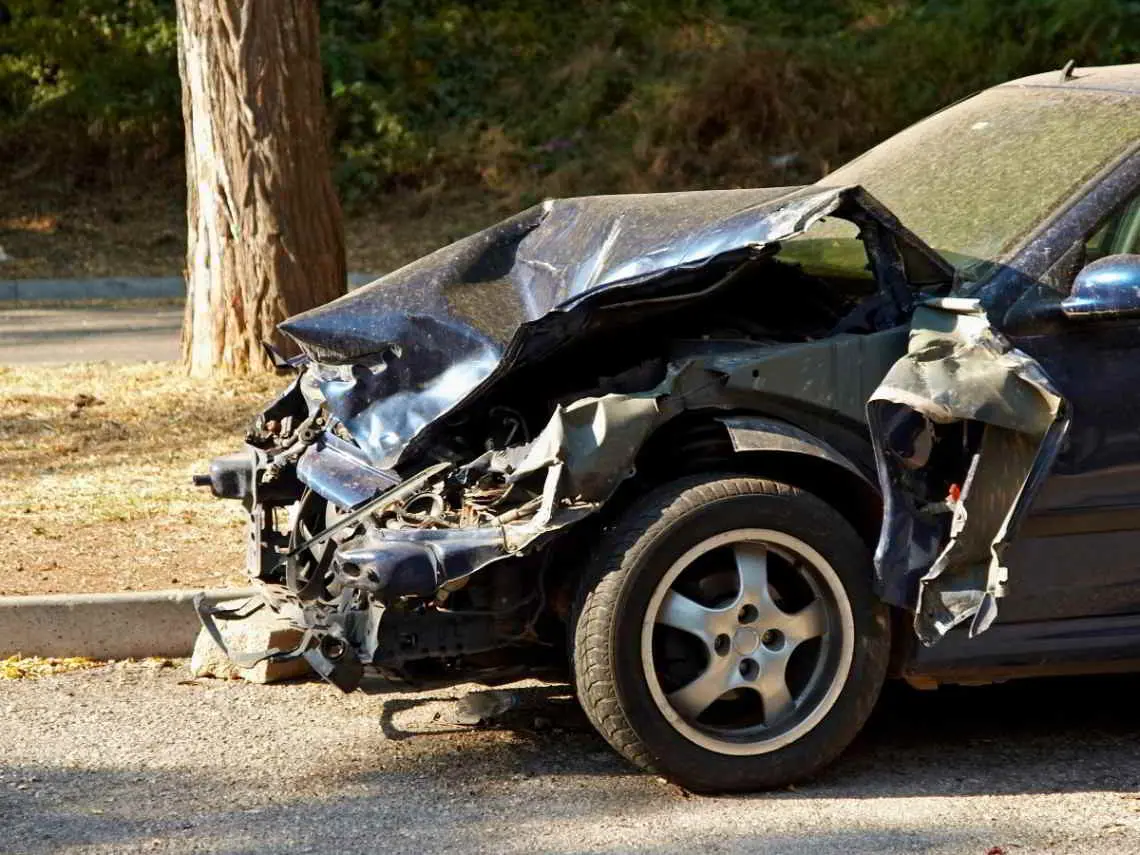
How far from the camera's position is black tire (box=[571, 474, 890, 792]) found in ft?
14.0

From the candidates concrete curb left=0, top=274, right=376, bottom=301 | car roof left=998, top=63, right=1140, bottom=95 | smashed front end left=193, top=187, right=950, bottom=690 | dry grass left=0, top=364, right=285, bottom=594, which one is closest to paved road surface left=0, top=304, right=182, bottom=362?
dry grass left=0, top=364, right=285, bottom=594

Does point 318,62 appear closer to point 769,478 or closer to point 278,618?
point 278,618

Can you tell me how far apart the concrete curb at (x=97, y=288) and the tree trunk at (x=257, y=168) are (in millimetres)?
5960

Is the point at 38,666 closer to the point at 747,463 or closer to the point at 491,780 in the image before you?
the point at 491,780

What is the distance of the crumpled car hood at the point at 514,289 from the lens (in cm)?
442

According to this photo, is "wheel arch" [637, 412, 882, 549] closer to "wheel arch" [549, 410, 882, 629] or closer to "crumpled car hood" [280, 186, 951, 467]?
"wheel arch" [549, 410, 882, 629]

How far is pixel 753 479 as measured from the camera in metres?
4.40

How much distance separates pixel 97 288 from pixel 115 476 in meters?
8.27

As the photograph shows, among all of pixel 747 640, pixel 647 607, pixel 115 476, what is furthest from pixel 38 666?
pixel 747 640

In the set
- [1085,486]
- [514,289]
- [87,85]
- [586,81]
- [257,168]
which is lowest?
[1085,486]

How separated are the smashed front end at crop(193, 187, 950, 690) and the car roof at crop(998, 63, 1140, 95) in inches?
43.2

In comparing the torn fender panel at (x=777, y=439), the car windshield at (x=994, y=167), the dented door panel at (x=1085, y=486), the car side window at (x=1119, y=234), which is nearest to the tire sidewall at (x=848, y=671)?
the torn fender panel at (x=777, y=439)

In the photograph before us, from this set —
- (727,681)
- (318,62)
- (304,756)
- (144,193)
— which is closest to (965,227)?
(727,681)

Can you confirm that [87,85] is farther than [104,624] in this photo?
Yes
